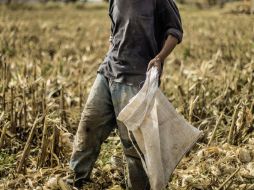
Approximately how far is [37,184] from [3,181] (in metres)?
0.23

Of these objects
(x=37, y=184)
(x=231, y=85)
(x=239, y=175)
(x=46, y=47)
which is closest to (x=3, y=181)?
(x=37, y=184)

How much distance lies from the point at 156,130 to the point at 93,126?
477 mm

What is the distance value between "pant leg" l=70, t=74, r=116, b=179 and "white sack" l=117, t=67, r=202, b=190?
1.03 feet

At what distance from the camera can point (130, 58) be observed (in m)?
2.95

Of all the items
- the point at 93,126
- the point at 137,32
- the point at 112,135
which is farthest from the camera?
the point at 112,135

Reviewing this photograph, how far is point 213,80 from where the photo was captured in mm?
5266

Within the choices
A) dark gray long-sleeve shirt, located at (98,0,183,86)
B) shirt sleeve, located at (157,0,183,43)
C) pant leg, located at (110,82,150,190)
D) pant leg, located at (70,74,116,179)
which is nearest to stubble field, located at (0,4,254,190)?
pant leg, located at (70,74,116,179)

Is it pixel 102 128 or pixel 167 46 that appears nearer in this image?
pixel 167 46

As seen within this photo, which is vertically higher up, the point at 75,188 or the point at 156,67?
the point at 156,67

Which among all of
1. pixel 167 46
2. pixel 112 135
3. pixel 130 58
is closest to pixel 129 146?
pixel 130 58

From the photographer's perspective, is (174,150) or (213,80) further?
(213,80)

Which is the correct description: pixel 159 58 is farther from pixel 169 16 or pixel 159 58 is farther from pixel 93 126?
pixel 93 126

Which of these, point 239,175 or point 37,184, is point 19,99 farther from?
point 239,175

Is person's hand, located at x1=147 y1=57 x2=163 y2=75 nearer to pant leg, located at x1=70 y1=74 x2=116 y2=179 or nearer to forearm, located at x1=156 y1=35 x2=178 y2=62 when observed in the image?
forearm, located at x1=156 y1=35 x2=178 y2=62
